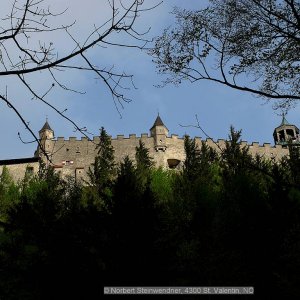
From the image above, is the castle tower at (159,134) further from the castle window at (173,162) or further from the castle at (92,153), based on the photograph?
the castle window at (173,162)

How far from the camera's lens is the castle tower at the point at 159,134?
54.7 m

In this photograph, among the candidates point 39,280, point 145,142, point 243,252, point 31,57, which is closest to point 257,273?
point 243,252

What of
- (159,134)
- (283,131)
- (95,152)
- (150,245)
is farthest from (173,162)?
(150,245)

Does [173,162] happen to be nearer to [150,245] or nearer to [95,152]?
[95,152]

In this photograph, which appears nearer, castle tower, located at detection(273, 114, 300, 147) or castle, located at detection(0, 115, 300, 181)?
castle, located at detection(0, 115, 300, 181)

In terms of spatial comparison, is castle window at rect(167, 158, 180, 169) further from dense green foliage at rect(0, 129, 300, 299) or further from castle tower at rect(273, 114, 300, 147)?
dense green foliage at rect(0, 129, 300, 299)

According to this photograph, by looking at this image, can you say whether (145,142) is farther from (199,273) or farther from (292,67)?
(292,67)

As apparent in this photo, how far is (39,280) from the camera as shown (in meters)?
17.9

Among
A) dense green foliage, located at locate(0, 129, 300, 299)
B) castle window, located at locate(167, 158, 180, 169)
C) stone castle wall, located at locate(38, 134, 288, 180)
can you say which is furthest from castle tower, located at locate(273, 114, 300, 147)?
dense green foliage, located at locate(0, 129, 300, 299)

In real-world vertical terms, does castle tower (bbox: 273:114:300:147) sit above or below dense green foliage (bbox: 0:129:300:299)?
above

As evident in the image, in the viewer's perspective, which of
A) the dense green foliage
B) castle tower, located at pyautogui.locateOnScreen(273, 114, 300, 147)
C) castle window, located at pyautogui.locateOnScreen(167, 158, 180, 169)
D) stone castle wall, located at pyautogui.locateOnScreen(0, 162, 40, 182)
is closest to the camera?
the dense green foliage

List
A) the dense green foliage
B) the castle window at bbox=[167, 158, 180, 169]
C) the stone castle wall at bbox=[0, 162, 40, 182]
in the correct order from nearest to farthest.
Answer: the dense green foliage → the stone castle wall at bbox=[0, 162, 40, 182] → the castle window at bbox=[167, 158, 180, 169]

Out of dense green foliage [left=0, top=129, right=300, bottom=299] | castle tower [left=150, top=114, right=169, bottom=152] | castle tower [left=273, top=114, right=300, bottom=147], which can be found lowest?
dense green foliage [left=0, top=129, right=300, bottom=299]

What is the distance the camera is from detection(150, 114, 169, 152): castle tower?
180 ft
